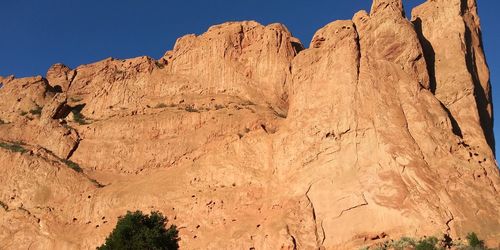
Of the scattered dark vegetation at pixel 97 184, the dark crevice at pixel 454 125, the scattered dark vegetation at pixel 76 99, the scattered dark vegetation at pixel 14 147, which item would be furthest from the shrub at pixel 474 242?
the scattered dark vegetation at pixel 76 99

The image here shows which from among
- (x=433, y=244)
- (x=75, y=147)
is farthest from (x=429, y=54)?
(x=75, y=147)

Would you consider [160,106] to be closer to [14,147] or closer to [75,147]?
[75,147]

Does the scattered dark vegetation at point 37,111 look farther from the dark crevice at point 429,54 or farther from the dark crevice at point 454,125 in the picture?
the dark crevice at point 454,125

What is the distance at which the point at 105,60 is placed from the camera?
5953 centimetres

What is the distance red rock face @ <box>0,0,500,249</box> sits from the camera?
36906 mm

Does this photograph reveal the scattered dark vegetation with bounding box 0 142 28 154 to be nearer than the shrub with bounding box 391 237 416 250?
No

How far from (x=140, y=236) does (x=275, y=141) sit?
1454 cm

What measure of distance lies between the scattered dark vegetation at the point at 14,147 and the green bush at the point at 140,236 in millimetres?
19356

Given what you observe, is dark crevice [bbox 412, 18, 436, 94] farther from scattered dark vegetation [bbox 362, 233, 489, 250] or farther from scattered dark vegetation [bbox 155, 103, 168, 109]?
scattered dark vegetation [bbox 155, 103, 168, 109]

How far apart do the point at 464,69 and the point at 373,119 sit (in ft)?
33.3

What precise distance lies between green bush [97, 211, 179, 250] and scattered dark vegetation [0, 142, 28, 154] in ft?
63.5

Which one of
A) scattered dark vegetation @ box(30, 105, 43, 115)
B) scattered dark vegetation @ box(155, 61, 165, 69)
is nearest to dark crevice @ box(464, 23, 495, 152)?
scattered dark vegetation @ box(155, 61, 165, 69)

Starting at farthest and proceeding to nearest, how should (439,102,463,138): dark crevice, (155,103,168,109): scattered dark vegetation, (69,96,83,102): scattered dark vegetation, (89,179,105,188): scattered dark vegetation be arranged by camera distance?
(69,96,83,102): scattered dark vegetation < (155,103,168,109): scattered dark vegetation < (89,179,105,188): scattered dark vegetation < (439,102,463,138): dark crevice

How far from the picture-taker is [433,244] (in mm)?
32156
